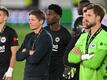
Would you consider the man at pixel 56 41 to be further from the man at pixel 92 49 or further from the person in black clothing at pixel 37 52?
the man at pixel 92 49

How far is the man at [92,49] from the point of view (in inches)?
305

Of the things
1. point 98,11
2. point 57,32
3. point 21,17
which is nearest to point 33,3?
point 21,17

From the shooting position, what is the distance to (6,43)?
988 centimetres

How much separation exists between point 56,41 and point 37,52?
5.50 feet

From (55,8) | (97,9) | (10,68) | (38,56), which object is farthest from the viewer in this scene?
(55,8)

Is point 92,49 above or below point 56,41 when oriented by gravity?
above

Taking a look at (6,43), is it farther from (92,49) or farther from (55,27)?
(92,49)

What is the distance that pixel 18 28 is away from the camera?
2716cm

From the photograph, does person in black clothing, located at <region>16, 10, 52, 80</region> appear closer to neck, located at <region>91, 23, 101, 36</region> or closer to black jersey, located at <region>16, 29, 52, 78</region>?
black jersey, located at <region>16, 29, 52, 78</region>

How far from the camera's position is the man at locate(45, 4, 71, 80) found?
34.3 feet

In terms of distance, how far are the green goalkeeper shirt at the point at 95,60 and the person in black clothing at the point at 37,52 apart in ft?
3.67

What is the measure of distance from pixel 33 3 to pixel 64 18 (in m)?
2.67

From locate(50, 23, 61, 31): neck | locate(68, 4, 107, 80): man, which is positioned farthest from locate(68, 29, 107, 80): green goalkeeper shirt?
locate(50, 23, 61, 31): neck

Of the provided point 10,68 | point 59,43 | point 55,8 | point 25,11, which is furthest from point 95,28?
point 25,11
